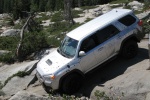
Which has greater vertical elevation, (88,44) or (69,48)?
(88,44)

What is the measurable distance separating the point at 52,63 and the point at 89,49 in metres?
1.52

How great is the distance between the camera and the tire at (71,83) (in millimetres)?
11961

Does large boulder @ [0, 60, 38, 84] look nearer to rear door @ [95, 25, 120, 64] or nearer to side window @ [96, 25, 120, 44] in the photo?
rear door @ [95, 25, 120, 64]

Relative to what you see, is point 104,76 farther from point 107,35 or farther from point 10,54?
point 10,54

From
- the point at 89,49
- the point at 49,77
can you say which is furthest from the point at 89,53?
the point at 49,77

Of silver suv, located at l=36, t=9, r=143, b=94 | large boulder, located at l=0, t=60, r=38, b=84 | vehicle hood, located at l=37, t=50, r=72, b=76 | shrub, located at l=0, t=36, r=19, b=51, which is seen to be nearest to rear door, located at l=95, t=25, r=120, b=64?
silver suv, located at l=36, t=9, r=143, b=94

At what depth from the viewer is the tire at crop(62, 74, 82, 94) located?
39.2ft

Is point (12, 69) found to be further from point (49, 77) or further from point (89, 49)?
point (89, 49)

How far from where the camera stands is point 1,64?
19.0m

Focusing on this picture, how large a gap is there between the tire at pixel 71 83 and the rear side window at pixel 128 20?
3046 mm

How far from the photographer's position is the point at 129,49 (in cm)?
1350

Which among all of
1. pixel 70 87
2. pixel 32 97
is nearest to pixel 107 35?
pixel 70 87

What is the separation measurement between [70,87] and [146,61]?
340cm

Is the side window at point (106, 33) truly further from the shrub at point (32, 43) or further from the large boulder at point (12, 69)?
the shrub at point (32, 43)
